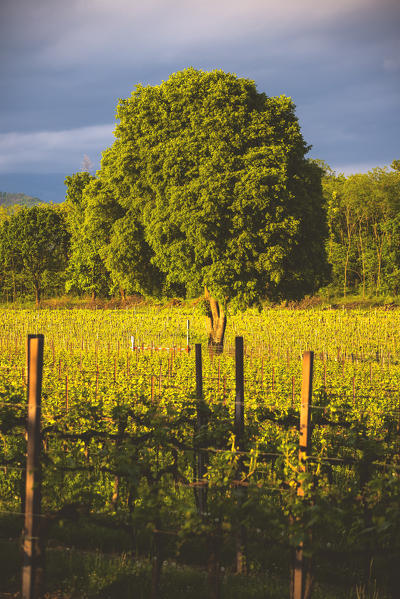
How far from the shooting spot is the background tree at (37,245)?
54.3m

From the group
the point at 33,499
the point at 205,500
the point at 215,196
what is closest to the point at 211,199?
the point at 215,196

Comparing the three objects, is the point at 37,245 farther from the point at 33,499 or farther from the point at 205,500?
the point at 33,499

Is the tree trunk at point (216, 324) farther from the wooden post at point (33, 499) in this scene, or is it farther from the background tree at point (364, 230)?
the background tree at point (364, 230)

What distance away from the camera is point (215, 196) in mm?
20625

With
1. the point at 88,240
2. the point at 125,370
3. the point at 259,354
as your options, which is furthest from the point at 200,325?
the point at 125,370

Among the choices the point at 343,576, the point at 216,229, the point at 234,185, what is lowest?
the point at 343,576

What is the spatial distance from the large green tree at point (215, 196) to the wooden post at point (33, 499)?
16.0 metres

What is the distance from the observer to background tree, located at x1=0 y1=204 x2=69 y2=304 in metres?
54.3

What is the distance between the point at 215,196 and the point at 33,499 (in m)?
16.9

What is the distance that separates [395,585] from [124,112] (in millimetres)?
22591

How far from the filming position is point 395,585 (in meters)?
5.28

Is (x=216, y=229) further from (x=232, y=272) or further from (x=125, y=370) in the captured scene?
(x=125, y=370)

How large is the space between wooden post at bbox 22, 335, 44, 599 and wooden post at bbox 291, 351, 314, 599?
6.99 ft

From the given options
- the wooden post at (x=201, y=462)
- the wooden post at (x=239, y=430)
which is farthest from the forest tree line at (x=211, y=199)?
the wooden post at (x=239, y=430)
